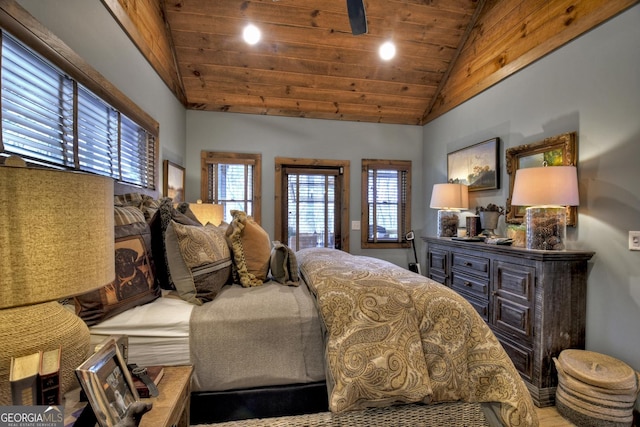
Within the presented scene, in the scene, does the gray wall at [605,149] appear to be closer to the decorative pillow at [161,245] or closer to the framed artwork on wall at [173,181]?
the decorative pillow at [161,245]

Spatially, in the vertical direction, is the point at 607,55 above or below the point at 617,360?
above

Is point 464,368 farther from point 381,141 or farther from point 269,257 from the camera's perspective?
point 381,141

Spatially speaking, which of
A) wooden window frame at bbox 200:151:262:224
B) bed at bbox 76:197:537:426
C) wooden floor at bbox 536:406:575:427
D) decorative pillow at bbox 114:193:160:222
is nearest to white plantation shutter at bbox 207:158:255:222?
wooden window frame at bbox 200:151:262:224

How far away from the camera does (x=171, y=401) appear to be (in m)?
0.93

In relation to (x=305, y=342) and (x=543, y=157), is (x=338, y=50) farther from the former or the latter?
(x=305, y=342)

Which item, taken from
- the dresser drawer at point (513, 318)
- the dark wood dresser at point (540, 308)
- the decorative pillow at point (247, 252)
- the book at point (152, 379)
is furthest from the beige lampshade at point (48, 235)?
the dresser drawer at point (513, 318)

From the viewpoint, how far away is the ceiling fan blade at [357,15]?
167 cm

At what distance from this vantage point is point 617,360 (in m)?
1.81

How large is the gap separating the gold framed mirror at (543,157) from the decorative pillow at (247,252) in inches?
89.4

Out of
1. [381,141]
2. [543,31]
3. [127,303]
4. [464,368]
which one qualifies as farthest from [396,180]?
[127,303]

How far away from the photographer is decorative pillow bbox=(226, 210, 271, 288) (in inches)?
69.2

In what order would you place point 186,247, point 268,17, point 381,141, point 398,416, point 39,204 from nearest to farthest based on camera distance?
point 39,204 → point 398,416 → point 186,247 → point 268,17 → point 381,141

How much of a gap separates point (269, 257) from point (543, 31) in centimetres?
292

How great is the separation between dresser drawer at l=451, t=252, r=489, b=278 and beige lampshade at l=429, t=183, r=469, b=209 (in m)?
0.62
